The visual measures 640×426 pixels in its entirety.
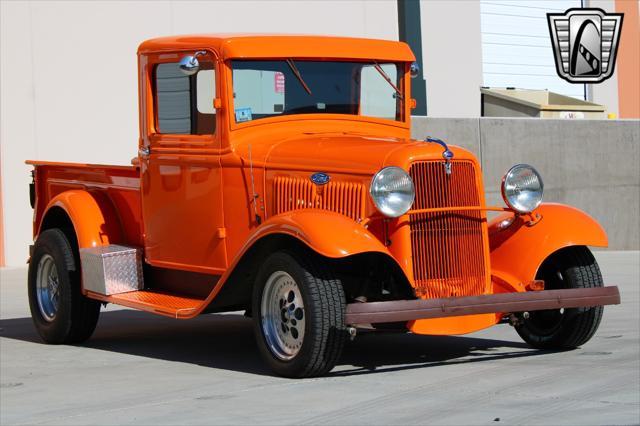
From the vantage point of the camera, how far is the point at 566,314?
7.80 meters

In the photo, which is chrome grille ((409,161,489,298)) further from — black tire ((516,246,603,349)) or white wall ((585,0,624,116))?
white wall ((585,0,624,116))

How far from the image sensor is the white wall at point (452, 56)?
19547 millimetres

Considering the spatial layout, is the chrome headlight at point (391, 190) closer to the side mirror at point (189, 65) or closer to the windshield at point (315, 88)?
the windshield at point (315, 88)

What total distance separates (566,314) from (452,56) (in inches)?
493

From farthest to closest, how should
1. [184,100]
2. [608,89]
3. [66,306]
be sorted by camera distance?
1. [608,89]
2. [66,306]
3. [184,100]

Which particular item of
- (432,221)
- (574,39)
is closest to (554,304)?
(432,221)

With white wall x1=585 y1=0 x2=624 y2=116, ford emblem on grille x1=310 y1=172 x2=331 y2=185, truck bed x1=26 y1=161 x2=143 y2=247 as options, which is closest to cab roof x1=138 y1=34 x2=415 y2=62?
truck bed x1=26 y1=161 x2=143 y2=247

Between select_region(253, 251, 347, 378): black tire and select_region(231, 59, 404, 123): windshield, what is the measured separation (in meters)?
1.41

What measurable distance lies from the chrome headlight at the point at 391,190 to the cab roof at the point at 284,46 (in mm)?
1512

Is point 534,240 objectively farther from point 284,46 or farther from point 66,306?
point 66,306

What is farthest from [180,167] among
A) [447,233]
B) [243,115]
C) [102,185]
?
[447,233]

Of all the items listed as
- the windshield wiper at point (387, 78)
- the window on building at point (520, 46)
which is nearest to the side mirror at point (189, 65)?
the windshield wiper at point (387, 78)

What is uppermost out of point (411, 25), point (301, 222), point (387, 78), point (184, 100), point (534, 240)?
point (411, 25)

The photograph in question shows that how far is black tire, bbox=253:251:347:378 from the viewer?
6.71 m
